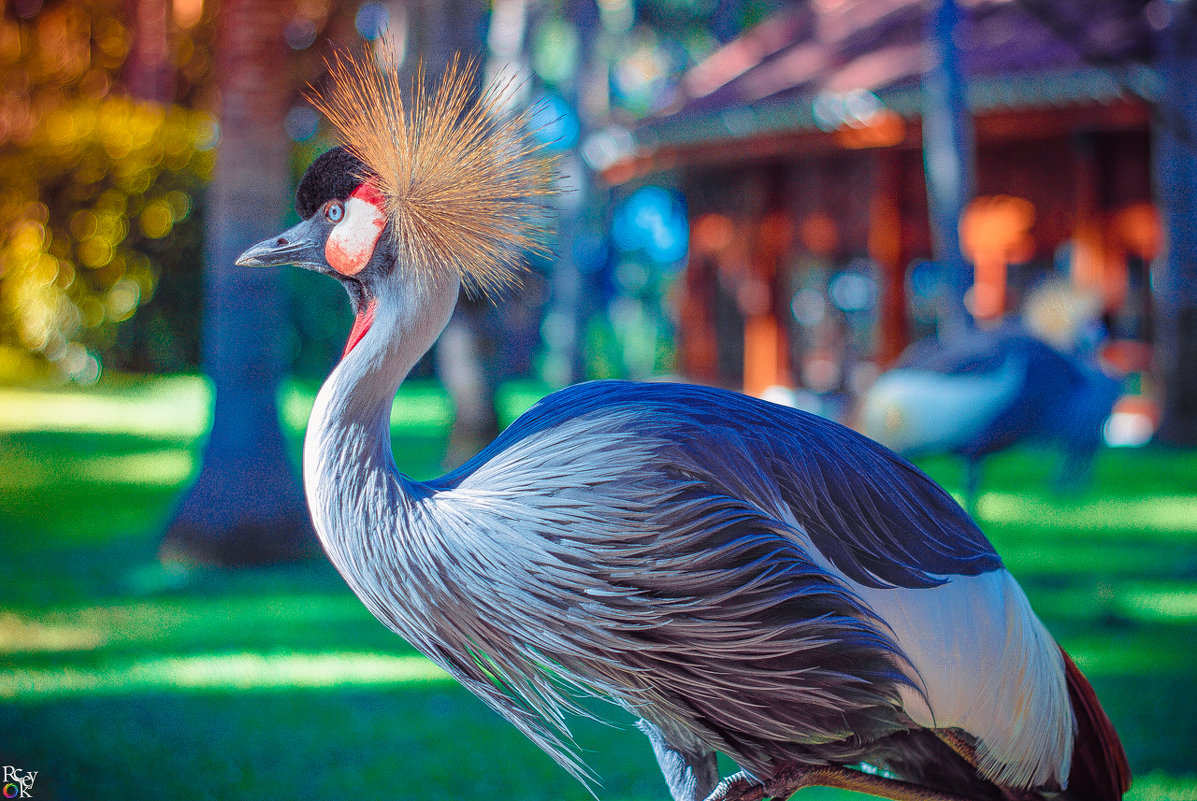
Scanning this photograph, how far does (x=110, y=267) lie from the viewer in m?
16.0

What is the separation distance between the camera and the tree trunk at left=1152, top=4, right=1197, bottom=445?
357 inches

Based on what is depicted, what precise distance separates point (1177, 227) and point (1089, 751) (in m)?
8.40

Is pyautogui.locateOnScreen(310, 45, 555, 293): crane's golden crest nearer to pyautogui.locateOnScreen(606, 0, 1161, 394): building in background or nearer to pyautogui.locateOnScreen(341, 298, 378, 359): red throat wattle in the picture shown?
pyautogui.locateOnScreen(341, 298, 378, 359): red throat wattle

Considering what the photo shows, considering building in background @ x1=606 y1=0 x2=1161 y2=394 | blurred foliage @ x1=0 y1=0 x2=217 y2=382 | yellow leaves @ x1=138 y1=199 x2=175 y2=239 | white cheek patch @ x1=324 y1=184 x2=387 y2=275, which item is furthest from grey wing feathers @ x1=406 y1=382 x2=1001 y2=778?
yellow leaves @ x1=138 y1=199 x2=175 y2=239

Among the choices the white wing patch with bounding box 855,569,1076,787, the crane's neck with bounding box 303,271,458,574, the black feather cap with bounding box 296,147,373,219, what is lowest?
the white wing patch with bounding box 855,569,1076,787

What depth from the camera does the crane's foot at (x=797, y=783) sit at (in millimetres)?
1937

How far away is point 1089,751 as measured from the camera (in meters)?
2.22

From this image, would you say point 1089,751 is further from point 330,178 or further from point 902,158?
point 902,158

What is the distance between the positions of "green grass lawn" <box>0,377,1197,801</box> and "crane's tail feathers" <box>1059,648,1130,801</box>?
1180 mm

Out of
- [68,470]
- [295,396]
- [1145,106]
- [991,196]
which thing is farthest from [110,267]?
[1145,106]

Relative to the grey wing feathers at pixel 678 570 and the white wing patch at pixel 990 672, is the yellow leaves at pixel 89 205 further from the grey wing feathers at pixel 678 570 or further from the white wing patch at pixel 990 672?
the white wing patch at pixel 990 672

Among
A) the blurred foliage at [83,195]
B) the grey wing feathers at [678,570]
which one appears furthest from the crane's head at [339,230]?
the blurred foliage at [83,195]

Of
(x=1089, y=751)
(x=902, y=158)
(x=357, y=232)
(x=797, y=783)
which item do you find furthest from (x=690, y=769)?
(x=902, y=158)

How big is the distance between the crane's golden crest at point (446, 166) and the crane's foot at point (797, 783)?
102cm
